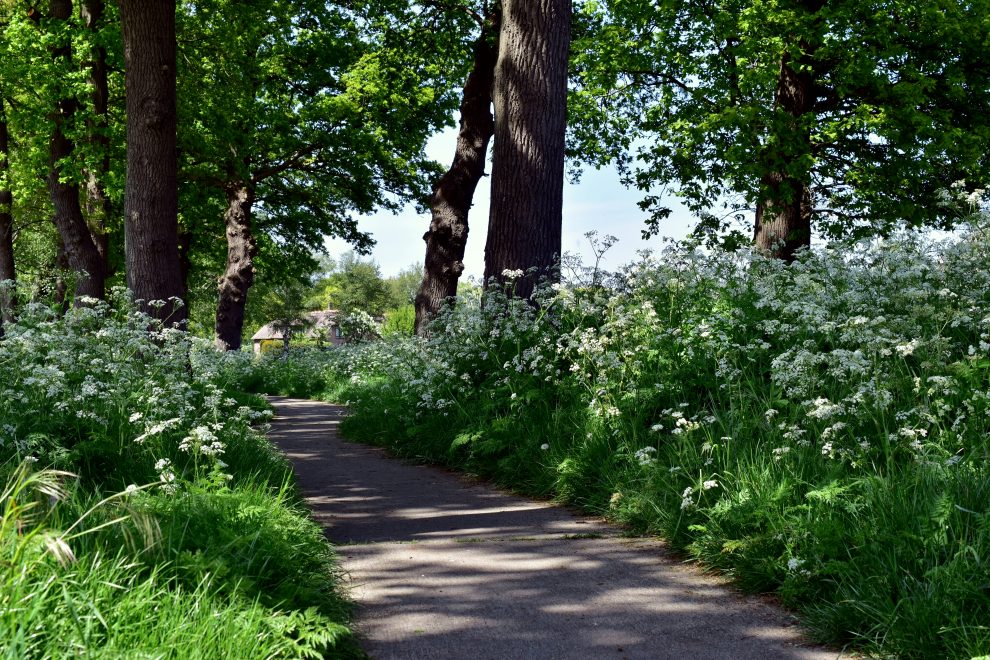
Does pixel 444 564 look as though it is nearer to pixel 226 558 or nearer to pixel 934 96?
pixel 226 558

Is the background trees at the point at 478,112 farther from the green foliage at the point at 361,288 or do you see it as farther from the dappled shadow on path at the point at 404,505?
the green foliage at the point at 361,288

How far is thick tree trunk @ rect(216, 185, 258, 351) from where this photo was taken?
25844 millimetres

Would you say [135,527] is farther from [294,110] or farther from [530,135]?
[294,110]

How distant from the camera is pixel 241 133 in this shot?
22.4 meters

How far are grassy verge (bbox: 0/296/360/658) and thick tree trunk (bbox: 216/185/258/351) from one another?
19.1 m

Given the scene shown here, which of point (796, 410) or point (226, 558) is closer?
point (226, 558)

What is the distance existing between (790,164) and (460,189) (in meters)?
6.49

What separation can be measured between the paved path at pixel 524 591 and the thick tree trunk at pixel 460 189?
9206 mm

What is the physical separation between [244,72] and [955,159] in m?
17.9

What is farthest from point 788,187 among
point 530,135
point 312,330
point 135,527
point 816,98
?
point 312,330

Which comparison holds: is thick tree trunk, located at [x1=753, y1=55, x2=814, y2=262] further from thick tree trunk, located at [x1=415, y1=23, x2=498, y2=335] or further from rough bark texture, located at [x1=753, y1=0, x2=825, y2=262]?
thick tree trunk, located at [x1=415, y1=23, x2=498, y2=335]

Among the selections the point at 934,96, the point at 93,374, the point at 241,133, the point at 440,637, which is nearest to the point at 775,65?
the point at 934,96

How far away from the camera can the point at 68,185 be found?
755 inches

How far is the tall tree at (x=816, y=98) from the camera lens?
1638cm
